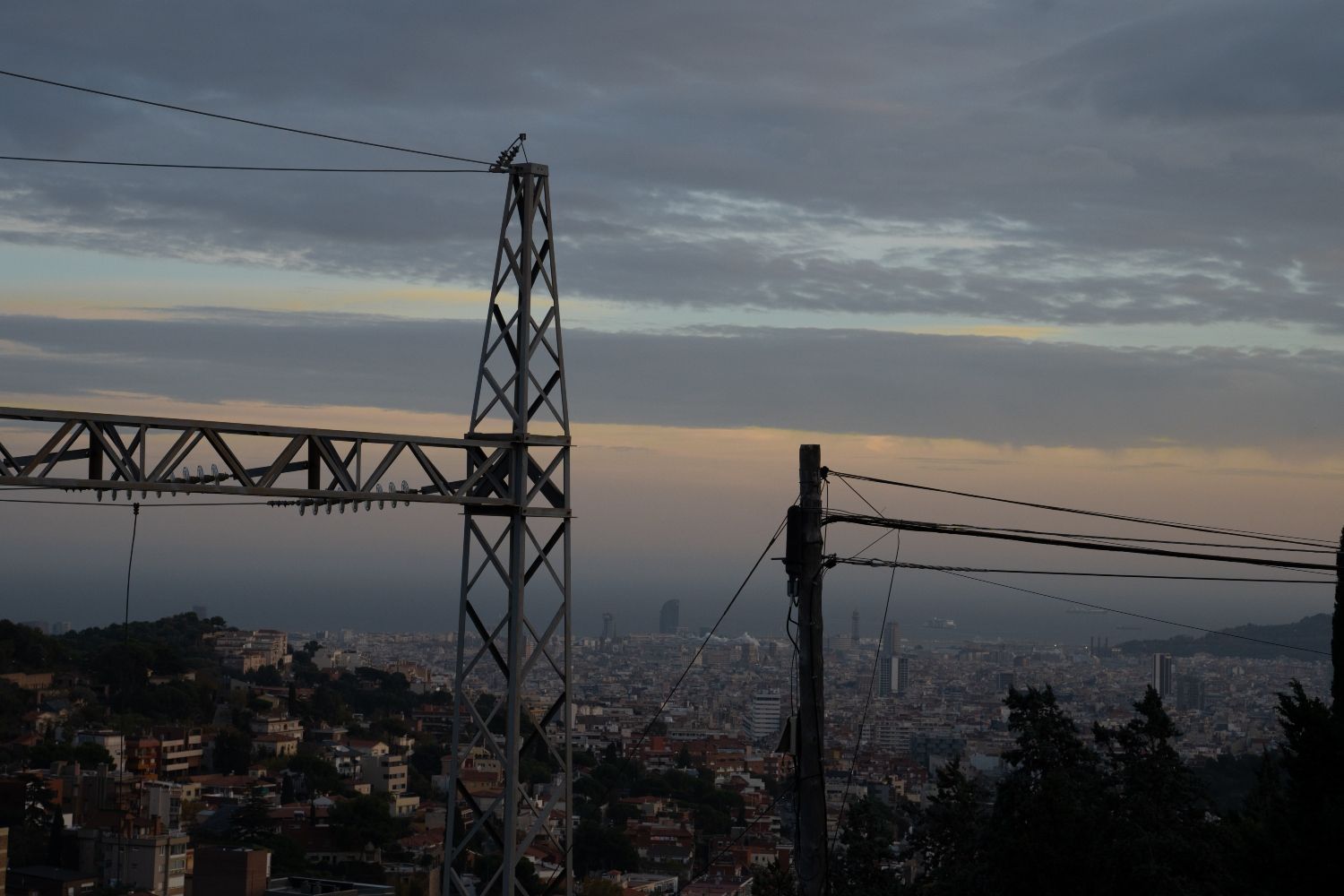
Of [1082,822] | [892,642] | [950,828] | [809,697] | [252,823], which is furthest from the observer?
[892,642]

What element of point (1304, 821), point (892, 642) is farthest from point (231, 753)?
point (892, 642)

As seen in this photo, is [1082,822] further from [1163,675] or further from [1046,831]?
[1163,675]

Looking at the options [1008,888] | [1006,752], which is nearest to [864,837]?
[1006,752]

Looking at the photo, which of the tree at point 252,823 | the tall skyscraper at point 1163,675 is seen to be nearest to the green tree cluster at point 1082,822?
the tree at point 252,823

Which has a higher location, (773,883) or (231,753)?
(773,883)

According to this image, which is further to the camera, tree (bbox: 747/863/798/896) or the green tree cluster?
tree (bbox: 747/863/798/896)

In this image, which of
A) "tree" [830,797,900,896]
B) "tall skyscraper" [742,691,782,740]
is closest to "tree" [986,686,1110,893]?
"tree" [830,797,900,896]

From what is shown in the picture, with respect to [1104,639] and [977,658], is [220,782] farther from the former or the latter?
[1104,639]

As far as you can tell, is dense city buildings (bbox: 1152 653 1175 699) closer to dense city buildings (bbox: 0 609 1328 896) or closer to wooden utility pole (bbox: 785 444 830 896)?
dense city buildings (bbox: 0 609 1328 896)
